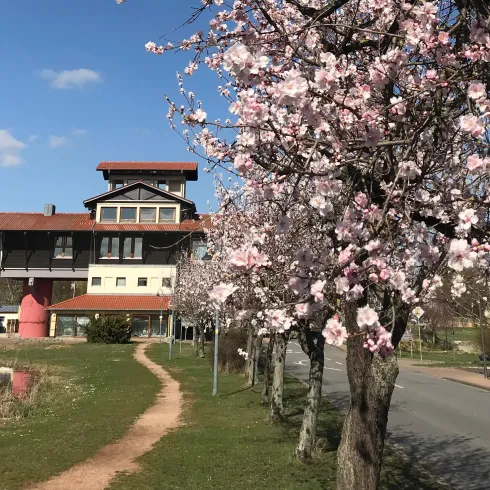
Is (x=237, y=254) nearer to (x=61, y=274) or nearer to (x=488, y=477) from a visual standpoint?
(x=488, y=477)

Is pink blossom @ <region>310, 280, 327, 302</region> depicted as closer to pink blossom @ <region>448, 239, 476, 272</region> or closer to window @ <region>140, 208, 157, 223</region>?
pink blossom @ <region>448, 239, 476, 272</region>

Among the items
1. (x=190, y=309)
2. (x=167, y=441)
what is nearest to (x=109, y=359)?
(x=190, y=309)

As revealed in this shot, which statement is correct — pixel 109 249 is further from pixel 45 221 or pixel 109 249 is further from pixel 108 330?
pixel 108 330

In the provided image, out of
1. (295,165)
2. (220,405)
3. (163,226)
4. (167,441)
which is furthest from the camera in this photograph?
(163,226)

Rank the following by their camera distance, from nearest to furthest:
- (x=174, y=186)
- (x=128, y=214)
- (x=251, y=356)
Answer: (x=251, y=356) < (x=128, y=214) < (x=174, y=186)

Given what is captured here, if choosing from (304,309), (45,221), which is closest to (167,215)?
(45,221)

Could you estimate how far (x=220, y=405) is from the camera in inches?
579

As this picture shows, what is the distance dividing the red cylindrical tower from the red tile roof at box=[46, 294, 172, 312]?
1.67 meters

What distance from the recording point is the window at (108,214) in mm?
49812

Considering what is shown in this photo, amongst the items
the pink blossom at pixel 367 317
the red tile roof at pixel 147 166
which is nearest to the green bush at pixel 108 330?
the red tile roof at pixel 147 166

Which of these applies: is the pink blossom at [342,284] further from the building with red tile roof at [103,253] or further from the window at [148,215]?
the window at [148,215]

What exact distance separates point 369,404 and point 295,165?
2730 mm

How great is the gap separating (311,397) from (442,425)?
6.02 metres

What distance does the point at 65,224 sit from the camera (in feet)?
162
